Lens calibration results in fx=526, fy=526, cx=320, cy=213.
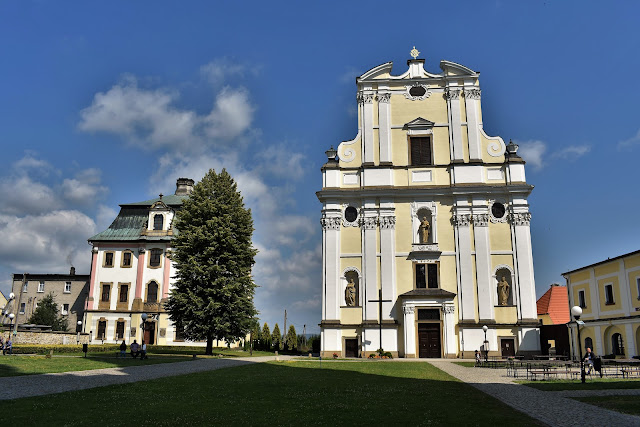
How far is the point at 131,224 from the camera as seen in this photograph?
55281mm

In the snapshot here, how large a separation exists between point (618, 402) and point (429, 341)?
81.8 feet

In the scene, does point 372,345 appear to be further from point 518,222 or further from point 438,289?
point 518,222

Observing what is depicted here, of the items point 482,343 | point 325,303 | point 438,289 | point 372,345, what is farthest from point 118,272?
point 482,343

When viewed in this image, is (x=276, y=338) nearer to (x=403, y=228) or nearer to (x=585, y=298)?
(x=403, y=228)

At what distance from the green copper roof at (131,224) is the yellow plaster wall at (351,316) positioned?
2247cm

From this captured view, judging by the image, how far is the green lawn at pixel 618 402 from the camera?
1164cm

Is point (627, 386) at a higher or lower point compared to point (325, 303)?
lower

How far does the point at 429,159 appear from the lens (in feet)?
136

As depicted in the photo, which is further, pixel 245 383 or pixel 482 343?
pixel 482 343

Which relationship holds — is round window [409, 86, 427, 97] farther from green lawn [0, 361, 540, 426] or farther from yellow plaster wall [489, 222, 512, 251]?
green lawn [0, 361, 540, 426]

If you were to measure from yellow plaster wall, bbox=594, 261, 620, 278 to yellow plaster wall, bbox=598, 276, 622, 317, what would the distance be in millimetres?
408

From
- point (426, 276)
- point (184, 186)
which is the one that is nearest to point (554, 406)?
point (426, 276)

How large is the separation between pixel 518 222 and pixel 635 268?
8.65 m

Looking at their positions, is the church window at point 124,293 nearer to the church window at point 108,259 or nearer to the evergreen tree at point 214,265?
the church window at point 108,259
